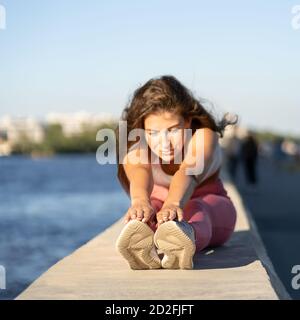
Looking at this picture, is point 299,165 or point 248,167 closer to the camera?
point 248,167

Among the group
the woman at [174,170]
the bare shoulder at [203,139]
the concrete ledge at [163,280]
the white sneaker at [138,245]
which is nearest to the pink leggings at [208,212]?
the woman at [174,170]

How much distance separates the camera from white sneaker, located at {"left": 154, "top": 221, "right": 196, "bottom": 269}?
4953 millimetres

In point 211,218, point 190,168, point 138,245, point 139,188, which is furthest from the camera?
point 211,218

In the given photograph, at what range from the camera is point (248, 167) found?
2225 centimetres

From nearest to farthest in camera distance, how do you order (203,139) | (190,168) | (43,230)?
(190,168) < (203,139) < (43,230)

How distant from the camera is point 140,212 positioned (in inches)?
202

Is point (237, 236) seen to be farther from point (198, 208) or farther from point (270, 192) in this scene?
point (270, 192)

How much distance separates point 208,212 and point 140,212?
921mm

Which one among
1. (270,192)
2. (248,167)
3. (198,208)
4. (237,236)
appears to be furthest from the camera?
(248,167)

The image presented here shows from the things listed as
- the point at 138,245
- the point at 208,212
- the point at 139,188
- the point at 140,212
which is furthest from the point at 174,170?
the point at 138,245

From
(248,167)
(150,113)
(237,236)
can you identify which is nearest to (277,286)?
(150,113)

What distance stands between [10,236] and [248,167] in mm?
9820

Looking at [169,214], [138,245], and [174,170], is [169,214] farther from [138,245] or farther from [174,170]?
[174,170]

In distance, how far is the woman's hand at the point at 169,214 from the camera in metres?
5.08
